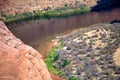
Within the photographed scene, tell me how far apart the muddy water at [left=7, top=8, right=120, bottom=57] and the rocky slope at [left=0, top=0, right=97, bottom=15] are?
8457mm

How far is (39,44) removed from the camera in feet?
143

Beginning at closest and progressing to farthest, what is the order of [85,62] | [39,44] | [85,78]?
[85,78], [85,62], [39,44]

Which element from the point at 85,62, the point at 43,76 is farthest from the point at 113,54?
the point at 43,76

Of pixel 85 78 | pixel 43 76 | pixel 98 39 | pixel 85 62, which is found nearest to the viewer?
pixel 43 76

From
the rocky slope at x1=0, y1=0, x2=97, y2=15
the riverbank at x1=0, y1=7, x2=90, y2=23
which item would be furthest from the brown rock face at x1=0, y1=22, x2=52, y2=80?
the rocky slope at x1=0, y1=0, x2=97, y2=15

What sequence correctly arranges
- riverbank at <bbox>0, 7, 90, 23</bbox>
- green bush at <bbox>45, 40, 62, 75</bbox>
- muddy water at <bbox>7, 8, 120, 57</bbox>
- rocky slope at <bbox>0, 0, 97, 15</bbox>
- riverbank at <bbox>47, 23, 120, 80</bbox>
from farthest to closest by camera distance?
rocky slope at <bbox>0, 0, 97, 15</bbox> → riverbank at <bbox>0, 7, 90, 23</bbox> → muddy water at <bbox>7, 8, 120, 57</bbox> → green bush at <bbox>45, 40, 62, 75</bbox> → riverbank at <bbox>47, 23, 120, 80</bbox>

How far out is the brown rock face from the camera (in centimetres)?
1258

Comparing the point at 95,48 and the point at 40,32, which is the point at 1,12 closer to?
the point at 40,32

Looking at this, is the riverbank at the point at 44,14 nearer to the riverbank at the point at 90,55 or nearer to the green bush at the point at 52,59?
the riverbank at the point at 90,55

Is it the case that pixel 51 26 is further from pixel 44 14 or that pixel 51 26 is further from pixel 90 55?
pixel 90 55

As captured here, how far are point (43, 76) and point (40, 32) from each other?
3824 centimetres

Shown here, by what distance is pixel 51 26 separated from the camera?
186ft

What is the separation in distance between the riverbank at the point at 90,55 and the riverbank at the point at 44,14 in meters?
21.8

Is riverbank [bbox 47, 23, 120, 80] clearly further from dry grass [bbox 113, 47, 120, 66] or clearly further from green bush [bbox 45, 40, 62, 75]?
green bush [bbox 45, 40, 62, 75]
